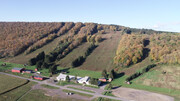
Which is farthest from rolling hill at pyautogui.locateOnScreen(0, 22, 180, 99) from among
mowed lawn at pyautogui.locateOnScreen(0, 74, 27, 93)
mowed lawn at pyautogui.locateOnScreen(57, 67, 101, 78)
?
mowed lawn at pyautogui.locateOnScreen(0, 74, 27, 93)

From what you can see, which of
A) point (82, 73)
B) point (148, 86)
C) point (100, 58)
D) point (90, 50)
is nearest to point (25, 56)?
point (90, 50)

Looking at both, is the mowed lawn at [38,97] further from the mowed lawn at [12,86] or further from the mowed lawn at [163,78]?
the mowed lawn at [163,78]

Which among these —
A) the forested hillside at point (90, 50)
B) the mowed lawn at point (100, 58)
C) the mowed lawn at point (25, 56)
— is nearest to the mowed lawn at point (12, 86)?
the forested hillside at point (90, 50)

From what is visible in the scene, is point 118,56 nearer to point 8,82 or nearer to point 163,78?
point 163,78

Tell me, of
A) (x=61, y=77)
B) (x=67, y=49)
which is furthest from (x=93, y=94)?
(x=67, y=49)

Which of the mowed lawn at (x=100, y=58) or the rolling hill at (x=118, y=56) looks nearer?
the rolling hill at (x=118, y=56)

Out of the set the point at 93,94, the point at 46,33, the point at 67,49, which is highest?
the point at 46,33

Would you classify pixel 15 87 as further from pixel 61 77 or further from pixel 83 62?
pixel 83 62
